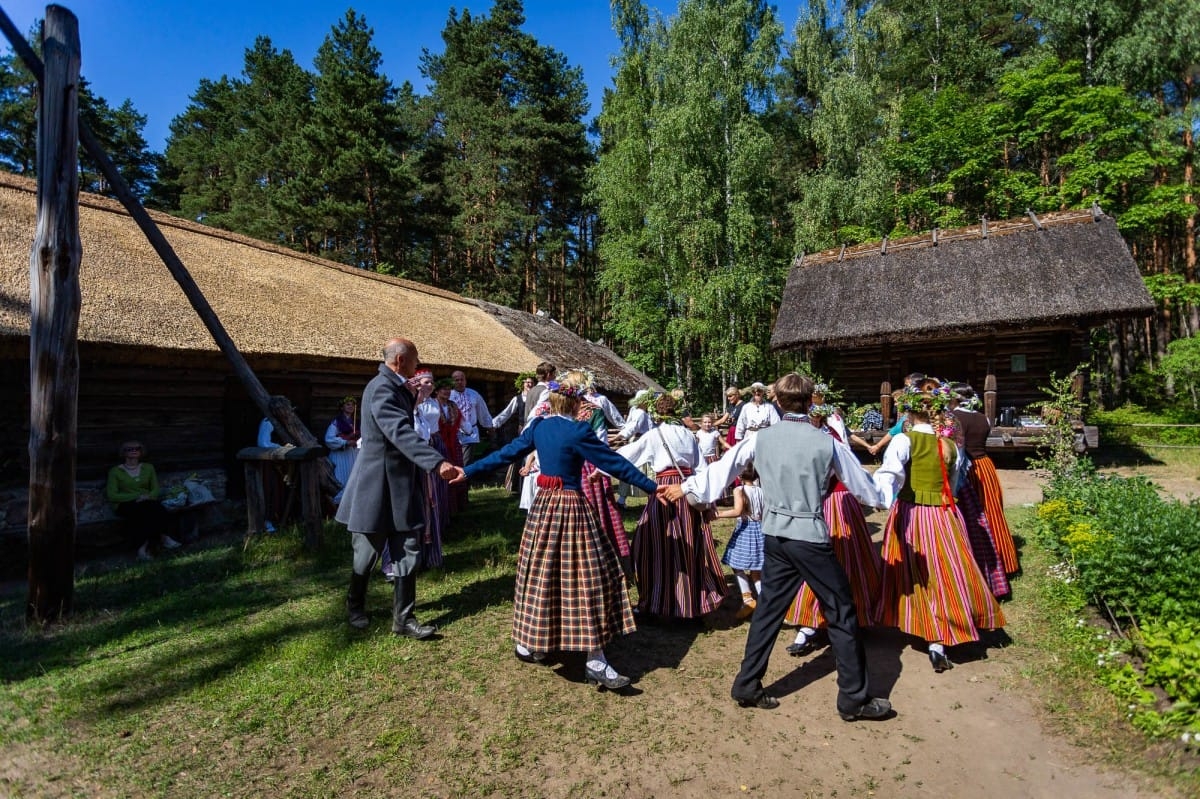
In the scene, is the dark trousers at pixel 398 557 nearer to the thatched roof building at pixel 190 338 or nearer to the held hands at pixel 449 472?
the held hands at pixel 449 472

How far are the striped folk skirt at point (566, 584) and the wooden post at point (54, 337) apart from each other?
3.50m

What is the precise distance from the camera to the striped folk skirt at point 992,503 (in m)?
5.39

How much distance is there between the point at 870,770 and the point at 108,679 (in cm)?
410

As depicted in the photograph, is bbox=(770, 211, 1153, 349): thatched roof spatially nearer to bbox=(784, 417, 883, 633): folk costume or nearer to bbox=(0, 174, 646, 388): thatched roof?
bbox=(0, 174, 646, 388): thatched roof

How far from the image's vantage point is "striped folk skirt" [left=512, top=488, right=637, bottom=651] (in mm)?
3516

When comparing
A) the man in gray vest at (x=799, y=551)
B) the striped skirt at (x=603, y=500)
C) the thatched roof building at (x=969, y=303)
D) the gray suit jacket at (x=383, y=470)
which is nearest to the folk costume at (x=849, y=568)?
Answer: the man in gray vest at (x=799, y=551)

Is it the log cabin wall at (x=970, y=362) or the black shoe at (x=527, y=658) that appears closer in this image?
the black shoe at (x=527, y=658)

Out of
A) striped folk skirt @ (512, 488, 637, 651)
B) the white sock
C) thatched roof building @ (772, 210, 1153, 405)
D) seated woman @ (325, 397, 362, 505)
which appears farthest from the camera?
thatched roof building @ (772, 210, 1153, 405)

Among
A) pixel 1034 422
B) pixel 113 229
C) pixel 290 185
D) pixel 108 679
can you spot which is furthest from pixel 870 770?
pixel 290 185

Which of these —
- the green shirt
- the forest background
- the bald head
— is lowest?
the green shirt

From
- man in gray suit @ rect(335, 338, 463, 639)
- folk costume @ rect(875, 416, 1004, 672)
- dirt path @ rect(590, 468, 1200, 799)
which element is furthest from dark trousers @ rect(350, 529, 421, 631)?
folk costume @ rect(875, 416, 1004, 672)

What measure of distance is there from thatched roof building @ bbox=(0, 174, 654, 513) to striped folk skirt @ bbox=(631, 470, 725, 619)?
5.93 metres

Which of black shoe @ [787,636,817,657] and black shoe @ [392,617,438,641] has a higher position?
black shoe @ [392,617,438,641]

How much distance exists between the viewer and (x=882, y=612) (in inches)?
163
